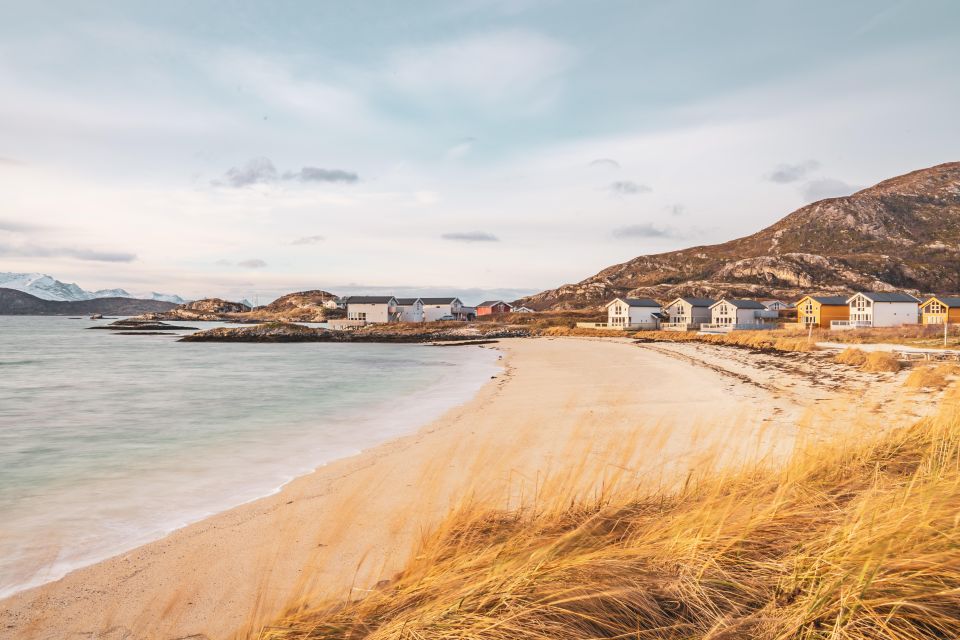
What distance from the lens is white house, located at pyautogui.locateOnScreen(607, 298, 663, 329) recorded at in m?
83.6

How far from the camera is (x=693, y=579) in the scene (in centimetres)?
Answer: 308

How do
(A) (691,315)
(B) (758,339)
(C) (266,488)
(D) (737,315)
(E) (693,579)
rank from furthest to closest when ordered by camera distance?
(A) (691,315), (D) (737,315), (B) (758,339), (C) (266,488), (E) (693,579)

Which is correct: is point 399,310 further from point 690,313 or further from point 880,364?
point 880,364

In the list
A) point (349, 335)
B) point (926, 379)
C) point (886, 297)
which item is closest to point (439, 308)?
point (349, 335)

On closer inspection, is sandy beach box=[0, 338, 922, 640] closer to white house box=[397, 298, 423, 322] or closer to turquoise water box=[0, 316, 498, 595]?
turquoise water box=[0, 316, 498, 595]

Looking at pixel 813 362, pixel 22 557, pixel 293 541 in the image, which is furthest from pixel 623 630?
pixel 813 362

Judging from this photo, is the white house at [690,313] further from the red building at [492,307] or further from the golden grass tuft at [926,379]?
the golden grass tuft at [926,379]

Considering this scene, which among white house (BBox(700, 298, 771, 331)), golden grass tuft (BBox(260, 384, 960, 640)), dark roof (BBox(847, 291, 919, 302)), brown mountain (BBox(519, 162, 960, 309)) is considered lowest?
golden grass tuft (BBox(260, 384, 960, 640))

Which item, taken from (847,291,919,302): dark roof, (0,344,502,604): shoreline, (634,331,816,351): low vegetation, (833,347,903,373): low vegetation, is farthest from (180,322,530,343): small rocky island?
(0,344,502,604): shoreline

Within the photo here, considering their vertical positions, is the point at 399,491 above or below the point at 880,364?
below

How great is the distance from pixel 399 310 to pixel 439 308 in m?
9.25

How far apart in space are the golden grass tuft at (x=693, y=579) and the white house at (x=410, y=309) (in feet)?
352

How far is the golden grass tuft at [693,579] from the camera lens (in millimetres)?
2645

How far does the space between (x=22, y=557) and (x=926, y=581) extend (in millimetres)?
9936
